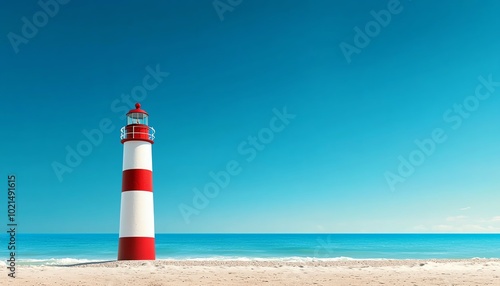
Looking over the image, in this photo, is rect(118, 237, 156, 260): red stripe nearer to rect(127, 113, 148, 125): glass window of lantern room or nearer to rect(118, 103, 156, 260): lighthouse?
rect(118, 103, 156, 260): lighthouse

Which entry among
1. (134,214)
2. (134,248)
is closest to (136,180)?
(134,214)

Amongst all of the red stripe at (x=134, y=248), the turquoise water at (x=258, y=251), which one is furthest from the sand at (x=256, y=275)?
the turquoise water at (x=258, y=251)

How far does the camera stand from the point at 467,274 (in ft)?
47.2

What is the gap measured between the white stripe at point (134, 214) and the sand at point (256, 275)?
49.2 inches

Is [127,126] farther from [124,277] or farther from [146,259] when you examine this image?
[124,277]

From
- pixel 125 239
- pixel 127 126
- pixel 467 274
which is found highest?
pixel 127 126

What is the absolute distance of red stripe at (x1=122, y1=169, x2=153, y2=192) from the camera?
17.6 metres

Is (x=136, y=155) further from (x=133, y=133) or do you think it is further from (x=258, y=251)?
(x=258, y=251)

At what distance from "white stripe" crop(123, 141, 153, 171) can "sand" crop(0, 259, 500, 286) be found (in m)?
3.56

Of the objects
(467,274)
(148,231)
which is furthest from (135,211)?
(467,274)

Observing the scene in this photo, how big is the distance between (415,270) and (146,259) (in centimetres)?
964

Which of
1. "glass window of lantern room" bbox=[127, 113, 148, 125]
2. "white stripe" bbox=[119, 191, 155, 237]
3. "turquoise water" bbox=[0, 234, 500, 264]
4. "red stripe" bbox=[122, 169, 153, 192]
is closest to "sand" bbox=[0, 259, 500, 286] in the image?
"white stripe" bbox=[119, 191, 155, 237]

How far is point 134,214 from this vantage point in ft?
57.8

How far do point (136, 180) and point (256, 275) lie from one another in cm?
624
